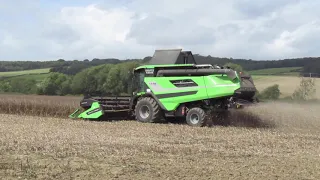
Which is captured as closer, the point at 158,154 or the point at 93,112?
the point at 158,154

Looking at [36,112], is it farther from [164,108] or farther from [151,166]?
[151,166]

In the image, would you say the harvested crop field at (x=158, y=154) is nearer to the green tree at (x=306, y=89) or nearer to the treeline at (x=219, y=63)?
the treeline at (x=219, y=63)

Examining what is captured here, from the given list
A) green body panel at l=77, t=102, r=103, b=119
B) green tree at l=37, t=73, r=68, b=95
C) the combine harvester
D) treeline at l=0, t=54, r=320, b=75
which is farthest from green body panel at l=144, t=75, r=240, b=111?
green tree at l=37, t=73, r=68, b=95

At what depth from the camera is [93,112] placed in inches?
730

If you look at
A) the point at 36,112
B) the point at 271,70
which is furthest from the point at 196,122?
the point at 271,70

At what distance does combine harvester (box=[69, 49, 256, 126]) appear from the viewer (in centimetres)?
1552

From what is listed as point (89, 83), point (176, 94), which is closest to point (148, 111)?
point (176, 94)

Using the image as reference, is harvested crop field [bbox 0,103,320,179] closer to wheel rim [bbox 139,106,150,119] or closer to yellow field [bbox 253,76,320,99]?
wheel rim [bbox 139,106,150,119]

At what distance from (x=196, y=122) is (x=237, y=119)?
7.25ft

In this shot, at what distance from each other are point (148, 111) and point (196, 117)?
242 centimetres

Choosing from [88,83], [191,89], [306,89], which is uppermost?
[191,89]

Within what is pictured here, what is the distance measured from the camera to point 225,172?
746 cm

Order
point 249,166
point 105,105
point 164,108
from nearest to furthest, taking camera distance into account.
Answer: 1. point 249,166
2. point 164,108
3. point 105,105

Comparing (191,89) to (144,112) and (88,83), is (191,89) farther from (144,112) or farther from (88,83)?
(88,83)
